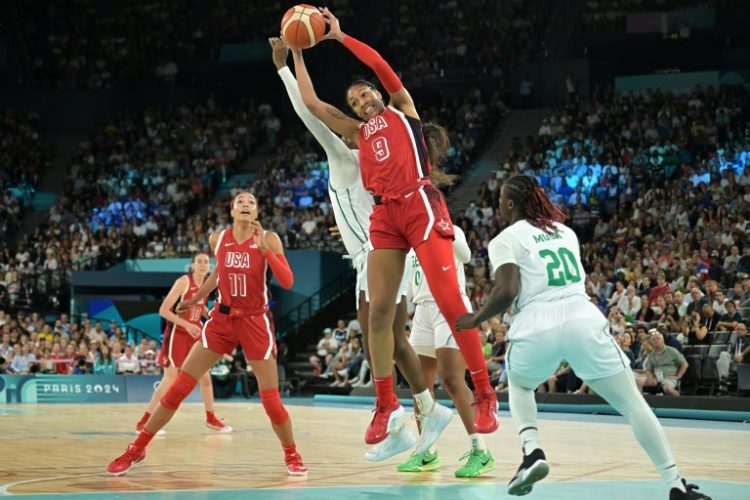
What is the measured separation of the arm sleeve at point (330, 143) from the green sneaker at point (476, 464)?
2169 millimetres

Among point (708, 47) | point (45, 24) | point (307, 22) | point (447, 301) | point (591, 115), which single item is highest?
point (45, 24)

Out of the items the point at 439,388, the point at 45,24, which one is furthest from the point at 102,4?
the point at 439,388

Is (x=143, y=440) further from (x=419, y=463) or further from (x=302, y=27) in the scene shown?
(x=302, y=27)

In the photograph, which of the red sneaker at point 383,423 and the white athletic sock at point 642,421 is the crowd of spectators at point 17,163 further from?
the white athletic sock at point 642,421

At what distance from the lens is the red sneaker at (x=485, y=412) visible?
714cm

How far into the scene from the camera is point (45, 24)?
38156mm

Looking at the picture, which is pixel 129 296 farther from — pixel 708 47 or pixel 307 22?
pixel 307 22

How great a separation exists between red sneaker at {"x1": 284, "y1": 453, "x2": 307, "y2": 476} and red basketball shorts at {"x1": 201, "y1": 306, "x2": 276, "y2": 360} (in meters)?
0.81

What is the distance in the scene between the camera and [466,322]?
20.4 feet

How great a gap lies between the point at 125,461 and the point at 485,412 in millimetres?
2786

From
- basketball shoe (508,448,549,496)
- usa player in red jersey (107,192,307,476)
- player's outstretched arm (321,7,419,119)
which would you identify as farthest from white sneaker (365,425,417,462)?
player's outstretched arm (321,7,419,119)

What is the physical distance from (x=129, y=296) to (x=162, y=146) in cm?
762

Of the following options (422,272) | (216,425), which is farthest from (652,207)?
(422,272)

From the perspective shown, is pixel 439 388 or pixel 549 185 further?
pixel 549 185
